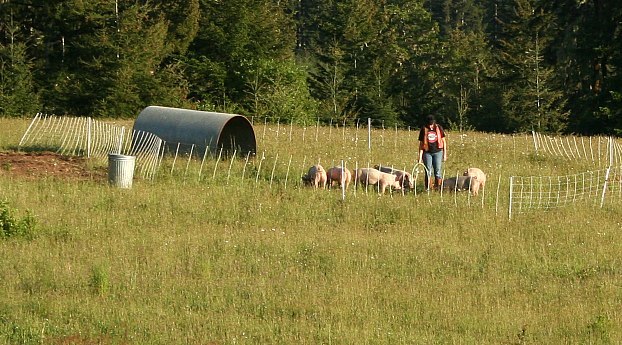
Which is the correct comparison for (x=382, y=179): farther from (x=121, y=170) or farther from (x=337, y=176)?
(x=121, y=170)

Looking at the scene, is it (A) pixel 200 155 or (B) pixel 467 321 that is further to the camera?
(A) pixel 200 155

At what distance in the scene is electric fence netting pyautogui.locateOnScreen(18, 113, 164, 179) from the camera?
69.6 ft

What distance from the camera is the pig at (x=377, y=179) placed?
19.0 metres

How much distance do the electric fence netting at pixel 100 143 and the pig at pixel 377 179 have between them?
4.00 meters

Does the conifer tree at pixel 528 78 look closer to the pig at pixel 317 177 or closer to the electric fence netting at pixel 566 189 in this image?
the electric fence netting at pixel 566 189

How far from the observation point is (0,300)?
35.8 feet

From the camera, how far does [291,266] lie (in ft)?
42.7

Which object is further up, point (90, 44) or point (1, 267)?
point (90, 44)

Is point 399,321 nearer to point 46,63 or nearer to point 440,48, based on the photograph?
point 46,63

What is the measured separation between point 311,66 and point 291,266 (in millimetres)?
56085

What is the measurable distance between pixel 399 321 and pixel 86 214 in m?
6.98

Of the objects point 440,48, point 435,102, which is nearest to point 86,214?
point 435,102

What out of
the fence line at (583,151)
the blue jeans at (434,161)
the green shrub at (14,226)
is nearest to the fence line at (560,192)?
the blue jeans at (434,161)

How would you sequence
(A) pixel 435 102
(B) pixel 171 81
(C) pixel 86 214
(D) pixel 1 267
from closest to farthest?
(D) pixel 1 267 → (C) pixel 86 214 → (B) pixel 171 81 → (A) pixel 435 102
